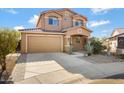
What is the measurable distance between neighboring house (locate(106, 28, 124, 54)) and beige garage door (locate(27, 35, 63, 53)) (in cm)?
480

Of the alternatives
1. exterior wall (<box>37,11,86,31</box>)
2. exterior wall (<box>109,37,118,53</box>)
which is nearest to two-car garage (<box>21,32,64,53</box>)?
exterior wall (<box>37,11,86,31</box>)

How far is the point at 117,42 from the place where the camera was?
14.6 metres

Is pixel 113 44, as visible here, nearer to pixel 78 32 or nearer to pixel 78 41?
pixel 78 32

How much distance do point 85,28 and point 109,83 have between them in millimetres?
11990

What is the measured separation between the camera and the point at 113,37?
16.0 m

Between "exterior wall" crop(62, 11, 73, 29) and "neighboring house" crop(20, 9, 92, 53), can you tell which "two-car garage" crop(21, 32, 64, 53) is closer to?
"neighboring house" crop(20, 9, 92, 53)

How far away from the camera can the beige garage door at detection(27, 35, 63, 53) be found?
1520 centimetres

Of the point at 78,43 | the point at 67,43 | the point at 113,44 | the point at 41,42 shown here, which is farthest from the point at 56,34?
the point at 113,44

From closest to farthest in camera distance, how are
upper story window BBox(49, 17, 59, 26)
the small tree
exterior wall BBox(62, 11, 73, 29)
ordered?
the small tree → upper story window BBox(49, 17, 59, 26) → exterior wall BBox(62, 11, 73, 29)

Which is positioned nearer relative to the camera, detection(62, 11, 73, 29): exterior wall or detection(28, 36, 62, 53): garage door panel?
detection(28, 36, 62, 53): garage door panel
